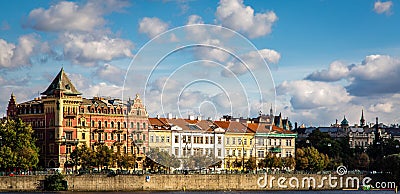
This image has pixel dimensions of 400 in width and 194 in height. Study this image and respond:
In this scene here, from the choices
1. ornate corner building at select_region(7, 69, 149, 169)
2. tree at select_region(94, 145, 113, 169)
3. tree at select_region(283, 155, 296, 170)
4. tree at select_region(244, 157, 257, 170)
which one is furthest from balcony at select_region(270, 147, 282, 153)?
tree at select_region(94, 145, 113, 169)

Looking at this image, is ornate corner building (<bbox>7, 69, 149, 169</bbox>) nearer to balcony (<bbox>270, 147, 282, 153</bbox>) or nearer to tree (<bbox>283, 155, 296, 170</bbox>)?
tree (<bbox>283, 155, 296, 170</bbox>)

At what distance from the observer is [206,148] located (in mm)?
148625

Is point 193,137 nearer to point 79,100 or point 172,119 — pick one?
point 172,119

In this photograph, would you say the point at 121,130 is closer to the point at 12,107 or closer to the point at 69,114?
the point at 69,114

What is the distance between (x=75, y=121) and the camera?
133 metres

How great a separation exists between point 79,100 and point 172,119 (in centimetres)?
2331

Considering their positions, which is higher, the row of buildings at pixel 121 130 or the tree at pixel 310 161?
the row of buildings at pixel 121 130

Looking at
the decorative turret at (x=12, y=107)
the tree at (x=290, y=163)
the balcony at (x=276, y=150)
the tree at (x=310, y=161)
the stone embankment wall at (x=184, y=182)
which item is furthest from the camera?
the balcony at (x=276, y=150)

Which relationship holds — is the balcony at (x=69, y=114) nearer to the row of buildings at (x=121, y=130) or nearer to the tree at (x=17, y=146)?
the row of buildings at (x=121, y=130)

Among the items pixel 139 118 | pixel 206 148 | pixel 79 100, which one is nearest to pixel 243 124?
pixel 206 148

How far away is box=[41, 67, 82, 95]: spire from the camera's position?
131500mm

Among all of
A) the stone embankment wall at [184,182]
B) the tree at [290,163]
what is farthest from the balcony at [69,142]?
the tree at [290,163]

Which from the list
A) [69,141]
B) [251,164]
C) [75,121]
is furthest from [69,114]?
[251,164]

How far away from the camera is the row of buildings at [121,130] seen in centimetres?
13162
